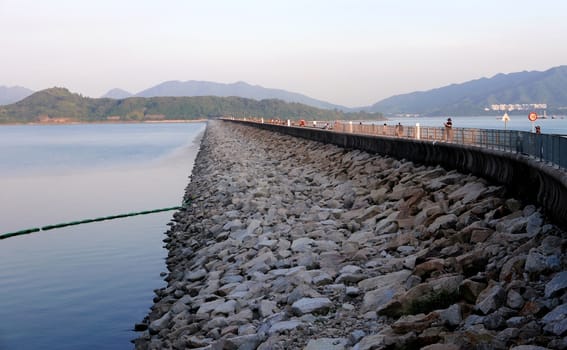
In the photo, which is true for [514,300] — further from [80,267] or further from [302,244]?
[80,267]

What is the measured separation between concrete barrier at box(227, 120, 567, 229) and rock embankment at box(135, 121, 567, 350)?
250mm

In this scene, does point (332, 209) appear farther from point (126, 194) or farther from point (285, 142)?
point (285, 142)

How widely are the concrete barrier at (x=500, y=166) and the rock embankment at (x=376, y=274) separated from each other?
250mm

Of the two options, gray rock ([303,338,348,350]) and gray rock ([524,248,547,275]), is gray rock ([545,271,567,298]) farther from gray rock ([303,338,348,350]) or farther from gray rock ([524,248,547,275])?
gray rock ([303,338,348,350])

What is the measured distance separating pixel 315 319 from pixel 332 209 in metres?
8.35

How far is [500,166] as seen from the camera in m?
12.8

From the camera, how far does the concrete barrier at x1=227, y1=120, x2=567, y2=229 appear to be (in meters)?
9.30

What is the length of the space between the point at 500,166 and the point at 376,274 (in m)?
4.34

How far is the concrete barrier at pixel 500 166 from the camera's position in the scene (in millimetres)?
9305

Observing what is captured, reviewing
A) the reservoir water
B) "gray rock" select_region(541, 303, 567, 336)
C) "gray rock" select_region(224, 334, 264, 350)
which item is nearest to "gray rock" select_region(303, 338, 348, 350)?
"gray rock" select_region(224, 334, 264, 350)

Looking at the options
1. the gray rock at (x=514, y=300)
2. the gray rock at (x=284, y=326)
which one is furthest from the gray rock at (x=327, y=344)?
the gray rock at (x=514, y=300)

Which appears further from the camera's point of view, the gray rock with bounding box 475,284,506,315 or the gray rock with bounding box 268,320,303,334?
the gray rock with bounding box 268,320,303,334

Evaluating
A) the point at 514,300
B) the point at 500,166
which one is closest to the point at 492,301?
the point at 514,300

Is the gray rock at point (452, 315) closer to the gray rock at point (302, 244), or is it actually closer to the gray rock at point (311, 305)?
the gray rock at point (311, 305)
